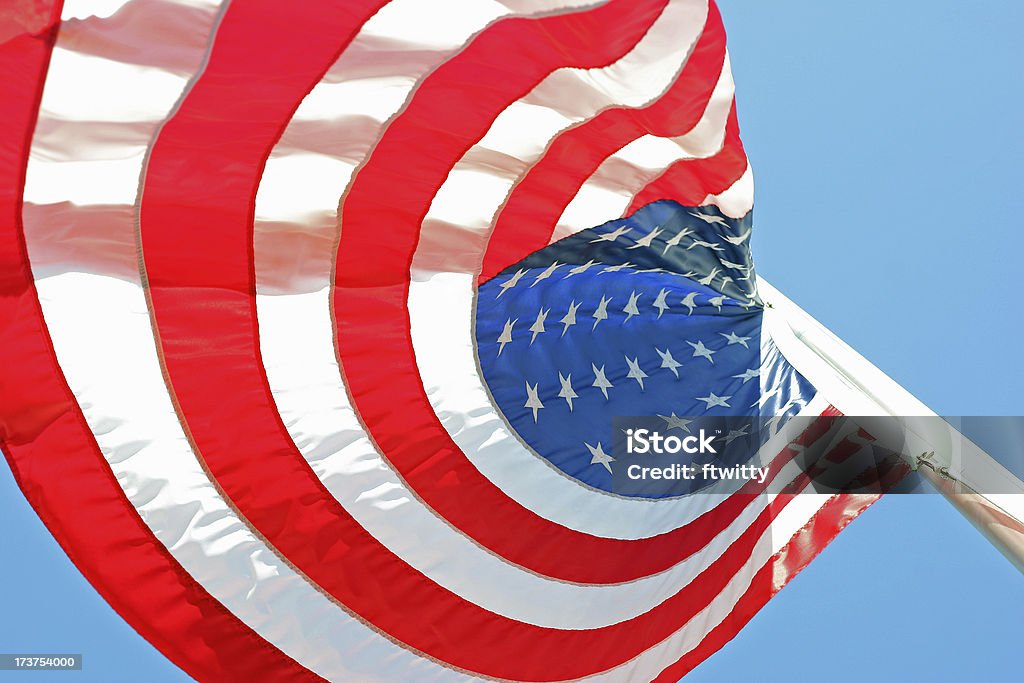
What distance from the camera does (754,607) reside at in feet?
25.8

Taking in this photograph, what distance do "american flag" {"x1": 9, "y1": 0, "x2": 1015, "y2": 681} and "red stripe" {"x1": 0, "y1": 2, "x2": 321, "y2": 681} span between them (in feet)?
0.04

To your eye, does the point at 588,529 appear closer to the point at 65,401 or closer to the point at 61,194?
the point at 65,401

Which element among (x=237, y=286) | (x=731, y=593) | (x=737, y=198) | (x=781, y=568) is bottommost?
(x=731, y=593)

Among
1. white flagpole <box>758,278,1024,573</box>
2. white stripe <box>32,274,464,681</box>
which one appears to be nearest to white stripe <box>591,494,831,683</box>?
white flagpole <box>758,278,1024,573</box>

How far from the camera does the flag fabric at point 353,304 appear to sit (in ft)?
15.7

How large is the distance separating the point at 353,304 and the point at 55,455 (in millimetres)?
1643

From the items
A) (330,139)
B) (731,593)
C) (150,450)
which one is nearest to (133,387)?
(150,450)

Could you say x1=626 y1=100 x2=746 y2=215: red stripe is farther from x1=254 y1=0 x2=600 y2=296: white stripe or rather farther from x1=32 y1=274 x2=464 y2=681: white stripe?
x1=32 y1=274 x2=464 y2=681: white stripe

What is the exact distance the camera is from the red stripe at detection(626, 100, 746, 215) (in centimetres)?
625

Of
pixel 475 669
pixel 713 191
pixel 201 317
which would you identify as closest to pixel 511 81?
pixel 713 191

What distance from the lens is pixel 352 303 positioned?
5453 mm

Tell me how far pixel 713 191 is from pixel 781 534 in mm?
2788

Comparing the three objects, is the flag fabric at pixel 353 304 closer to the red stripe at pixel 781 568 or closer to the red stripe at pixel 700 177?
the red stripe at pixel 700 177

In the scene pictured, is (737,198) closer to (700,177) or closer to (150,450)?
(700,177)
